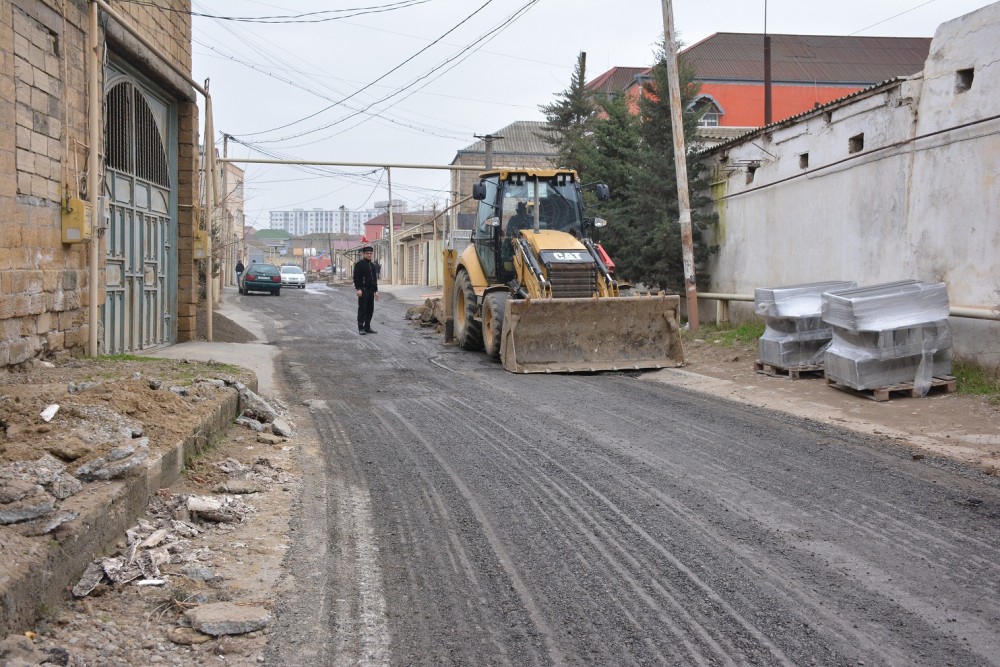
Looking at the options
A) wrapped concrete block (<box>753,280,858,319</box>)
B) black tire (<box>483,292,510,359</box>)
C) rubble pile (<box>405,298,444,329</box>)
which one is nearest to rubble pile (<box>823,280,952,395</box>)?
wrapped concrete block (<box>753,280,858,319</box>)

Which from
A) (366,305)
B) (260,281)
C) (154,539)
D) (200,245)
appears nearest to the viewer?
(154,539)

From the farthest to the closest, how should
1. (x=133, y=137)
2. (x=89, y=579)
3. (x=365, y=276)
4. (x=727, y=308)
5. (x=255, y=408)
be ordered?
(x=365, y=276) < (x=727, y=308) < (x=133, y=137) < (x=255, y=408) < (x=89, y=579)

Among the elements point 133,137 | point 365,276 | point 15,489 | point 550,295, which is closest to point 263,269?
point 365,276

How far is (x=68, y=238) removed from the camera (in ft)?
30.3

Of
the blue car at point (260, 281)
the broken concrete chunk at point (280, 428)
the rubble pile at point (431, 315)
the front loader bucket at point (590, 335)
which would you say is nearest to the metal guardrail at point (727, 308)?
the front loader bucket at point (590, 335)

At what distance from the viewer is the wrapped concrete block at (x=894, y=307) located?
9758 mm

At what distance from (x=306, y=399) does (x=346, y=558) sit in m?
5.51

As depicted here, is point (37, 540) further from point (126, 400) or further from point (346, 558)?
point (126, 400)

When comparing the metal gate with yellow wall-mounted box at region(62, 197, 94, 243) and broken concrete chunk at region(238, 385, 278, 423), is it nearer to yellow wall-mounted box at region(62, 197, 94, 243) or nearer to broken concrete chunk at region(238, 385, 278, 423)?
yellow wall-mounted box at region(62, 197, 94, 243)

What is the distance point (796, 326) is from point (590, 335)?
285 centimetres

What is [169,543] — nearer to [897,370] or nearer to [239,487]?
[239,487]

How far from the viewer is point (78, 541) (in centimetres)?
405

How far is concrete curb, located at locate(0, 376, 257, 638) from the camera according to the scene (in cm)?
346

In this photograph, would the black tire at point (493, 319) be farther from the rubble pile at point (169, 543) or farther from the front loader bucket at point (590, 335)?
the rubble pile at point (169, 543)
